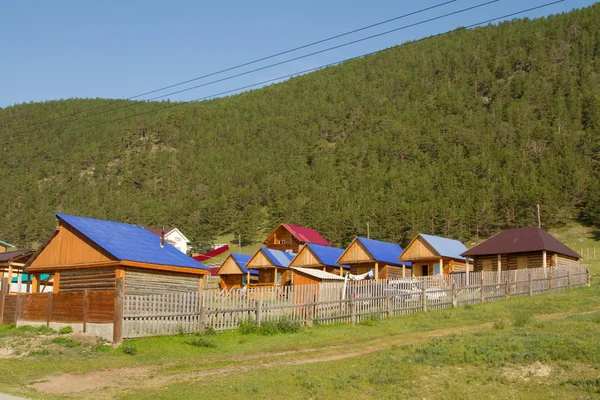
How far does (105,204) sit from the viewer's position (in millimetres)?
158625

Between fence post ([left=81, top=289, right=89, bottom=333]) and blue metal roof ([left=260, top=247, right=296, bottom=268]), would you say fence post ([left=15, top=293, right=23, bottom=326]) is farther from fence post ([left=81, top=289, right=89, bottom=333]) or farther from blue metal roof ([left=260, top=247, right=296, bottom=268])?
blue metal roof ([left=260, top=247, right=296, bottom=268])

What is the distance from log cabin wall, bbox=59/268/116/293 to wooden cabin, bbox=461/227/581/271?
27154mm

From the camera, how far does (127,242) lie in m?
28.0

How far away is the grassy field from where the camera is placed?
42.4ft

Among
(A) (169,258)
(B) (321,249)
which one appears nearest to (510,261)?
(B) (321,249)

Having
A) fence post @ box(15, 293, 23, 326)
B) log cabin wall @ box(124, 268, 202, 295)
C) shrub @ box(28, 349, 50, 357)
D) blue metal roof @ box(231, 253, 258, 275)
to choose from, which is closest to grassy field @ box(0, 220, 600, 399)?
shrub @ box(28, 349, 50, 357)

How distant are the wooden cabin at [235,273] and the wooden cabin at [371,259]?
11.3m

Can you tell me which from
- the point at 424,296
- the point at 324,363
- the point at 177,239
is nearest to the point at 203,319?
the point at 324,363

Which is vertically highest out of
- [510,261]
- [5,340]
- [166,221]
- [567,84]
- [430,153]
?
[567,84]

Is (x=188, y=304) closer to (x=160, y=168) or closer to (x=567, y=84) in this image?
(x=567, y=84)

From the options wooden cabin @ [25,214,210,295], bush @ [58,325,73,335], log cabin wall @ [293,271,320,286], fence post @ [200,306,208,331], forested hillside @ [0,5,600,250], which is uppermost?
forested hillside @ [0,5,600,250]

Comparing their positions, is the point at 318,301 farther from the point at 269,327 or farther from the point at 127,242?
the point at 127,242

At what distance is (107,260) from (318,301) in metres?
9.33

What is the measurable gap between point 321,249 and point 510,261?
1807 centimetres
